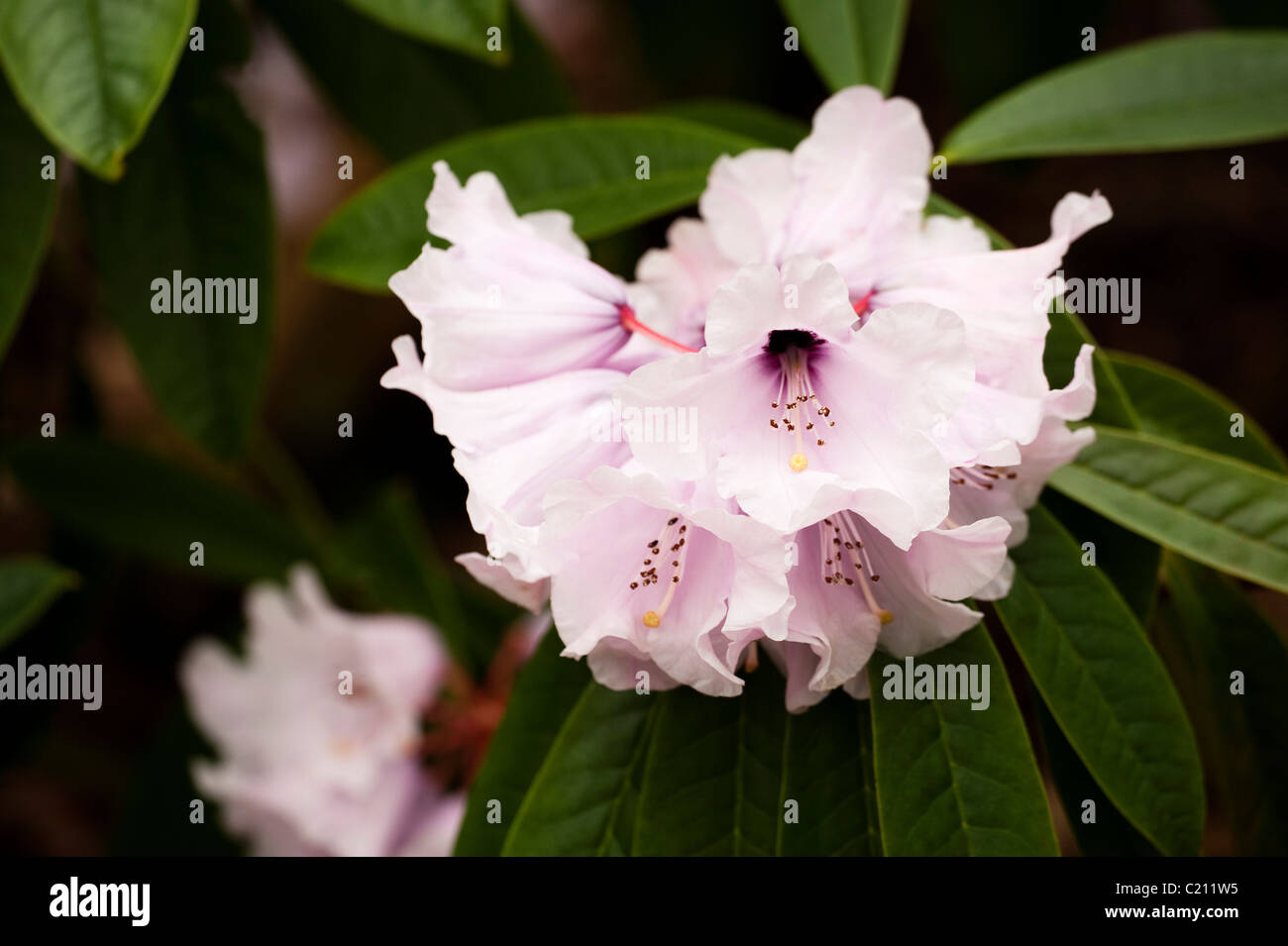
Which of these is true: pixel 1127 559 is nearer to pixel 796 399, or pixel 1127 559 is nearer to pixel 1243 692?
pixel 1243 692

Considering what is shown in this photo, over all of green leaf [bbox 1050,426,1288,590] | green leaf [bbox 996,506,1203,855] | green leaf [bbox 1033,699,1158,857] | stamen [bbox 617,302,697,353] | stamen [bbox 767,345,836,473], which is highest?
stamen [bbox 617,302,697,353]

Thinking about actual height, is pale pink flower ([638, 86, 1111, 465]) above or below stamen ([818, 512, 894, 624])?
above

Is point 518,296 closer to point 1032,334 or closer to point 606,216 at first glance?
point 606,216

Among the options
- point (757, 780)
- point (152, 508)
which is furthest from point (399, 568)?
point (757, 780)

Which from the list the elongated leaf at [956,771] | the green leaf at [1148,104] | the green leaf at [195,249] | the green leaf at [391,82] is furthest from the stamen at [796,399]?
the green leaf at [391,82]

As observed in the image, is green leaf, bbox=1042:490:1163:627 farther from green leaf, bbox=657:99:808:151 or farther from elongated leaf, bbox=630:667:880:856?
green leaf, bbox=657:99:808:151

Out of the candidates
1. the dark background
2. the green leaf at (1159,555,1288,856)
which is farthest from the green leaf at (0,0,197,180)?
the green leaf at (1159,555,1288,856)
